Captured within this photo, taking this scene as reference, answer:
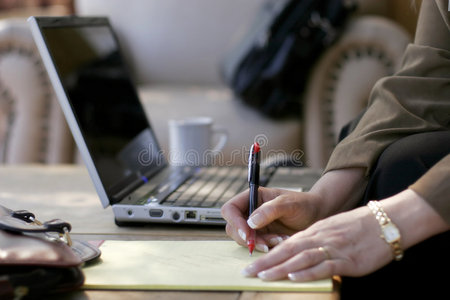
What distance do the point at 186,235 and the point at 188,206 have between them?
67 mm

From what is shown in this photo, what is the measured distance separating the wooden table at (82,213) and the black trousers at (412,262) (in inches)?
5.0

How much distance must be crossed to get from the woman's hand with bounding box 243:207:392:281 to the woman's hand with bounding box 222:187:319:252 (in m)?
0.07

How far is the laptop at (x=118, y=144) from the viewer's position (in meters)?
0.90

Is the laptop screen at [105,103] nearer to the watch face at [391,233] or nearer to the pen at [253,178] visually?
the pen at [253,178]

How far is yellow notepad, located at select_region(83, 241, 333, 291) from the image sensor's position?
2.02ft

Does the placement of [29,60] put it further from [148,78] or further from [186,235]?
[186,235]

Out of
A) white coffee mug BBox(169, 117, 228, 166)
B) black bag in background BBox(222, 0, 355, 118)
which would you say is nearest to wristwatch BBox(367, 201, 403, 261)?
white coffee mug BBox(169, 117, 228, 166)

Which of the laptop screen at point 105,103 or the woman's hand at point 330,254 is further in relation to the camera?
the laptop screen at point 105,103

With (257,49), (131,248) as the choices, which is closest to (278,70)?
(257,49)

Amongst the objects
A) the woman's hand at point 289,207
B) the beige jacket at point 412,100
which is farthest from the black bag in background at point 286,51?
the woman's hand at point 289,207

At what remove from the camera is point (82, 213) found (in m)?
1.00

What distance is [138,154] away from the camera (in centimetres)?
113

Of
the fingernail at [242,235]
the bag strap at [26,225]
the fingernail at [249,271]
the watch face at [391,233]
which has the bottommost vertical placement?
the fingernail at [242,235]

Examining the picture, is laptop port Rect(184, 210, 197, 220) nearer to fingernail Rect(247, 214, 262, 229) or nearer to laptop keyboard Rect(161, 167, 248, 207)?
laptop keyboard Rect(161, 167, 248, 207)
